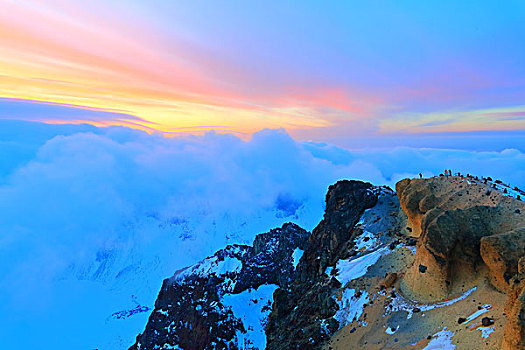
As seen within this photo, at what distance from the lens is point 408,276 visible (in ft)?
100

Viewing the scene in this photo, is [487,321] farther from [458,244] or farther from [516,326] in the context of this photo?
[458,244]

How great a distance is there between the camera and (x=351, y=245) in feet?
153

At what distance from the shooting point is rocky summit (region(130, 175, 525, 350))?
70.0 feet

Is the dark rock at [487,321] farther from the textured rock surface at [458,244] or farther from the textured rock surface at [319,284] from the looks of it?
the textured rock surface at [319,284]

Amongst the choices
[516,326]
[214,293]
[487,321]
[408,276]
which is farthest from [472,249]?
[214,293]

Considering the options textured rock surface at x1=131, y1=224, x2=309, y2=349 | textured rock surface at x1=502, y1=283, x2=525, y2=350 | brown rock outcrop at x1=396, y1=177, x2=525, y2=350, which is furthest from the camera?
textured rock surface at x1=131, y1=224, x2=309, y2=349

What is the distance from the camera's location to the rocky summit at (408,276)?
840 inches

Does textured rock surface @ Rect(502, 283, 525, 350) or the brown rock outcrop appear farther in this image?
the brown rock outcrop

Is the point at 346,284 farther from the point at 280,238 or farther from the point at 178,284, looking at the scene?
the point at 178,284

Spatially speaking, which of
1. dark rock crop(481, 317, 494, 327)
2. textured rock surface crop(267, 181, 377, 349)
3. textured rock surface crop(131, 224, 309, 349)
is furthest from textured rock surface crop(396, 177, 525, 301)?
textured rock surface crop(131, 224, 309, 349)

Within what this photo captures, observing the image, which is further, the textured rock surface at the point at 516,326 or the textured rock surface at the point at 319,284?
the textured rock surface at the point at 319,284

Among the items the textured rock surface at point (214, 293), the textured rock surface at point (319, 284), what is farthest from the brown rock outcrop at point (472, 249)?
the textured rock surface at point (214, 293)

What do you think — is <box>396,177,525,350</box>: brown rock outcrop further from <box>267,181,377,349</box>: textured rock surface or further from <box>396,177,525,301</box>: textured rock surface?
<box>267,181,377,349</box>: textured rock surface

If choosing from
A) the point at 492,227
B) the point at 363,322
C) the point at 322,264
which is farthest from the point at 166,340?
the point at 492,227
